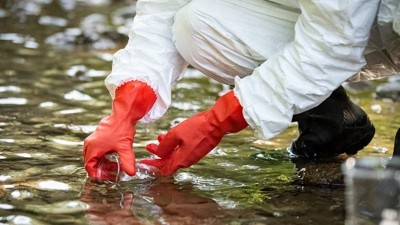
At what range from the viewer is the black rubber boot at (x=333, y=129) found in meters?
2.97

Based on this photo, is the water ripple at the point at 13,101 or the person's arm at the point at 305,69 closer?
the person's arm at the point at 305,69

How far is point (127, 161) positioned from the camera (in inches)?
104

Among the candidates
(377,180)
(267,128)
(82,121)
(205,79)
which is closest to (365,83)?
(205,79)

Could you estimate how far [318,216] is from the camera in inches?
94.7

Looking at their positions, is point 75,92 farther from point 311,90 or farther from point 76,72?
point 311,90

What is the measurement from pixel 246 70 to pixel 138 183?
0.49m

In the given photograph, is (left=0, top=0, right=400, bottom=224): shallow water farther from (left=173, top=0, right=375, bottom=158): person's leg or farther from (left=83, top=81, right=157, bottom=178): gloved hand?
(left=173, top=0, right=375, bottom=158): person's leg

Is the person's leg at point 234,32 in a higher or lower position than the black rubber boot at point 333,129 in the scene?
higher

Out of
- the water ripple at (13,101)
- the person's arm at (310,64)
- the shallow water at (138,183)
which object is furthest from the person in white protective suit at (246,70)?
the water ripple at (13,101)

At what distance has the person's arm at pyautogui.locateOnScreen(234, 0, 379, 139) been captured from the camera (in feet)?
7.96

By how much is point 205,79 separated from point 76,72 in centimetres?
71

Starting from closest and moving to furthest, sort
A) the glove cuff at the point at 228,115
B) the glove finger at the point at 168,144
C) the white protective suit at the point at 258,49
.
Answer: the white protective suit at the point at 258,49 < the glove cuff at the point at 228,115 < the glove finger at the point at 168,144

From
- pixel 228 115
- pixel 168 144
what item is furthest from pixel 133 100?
pixel 228 115

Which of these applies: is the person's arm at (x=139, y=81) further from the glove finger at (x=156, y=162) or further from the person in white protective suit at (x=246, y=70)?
the glove finger at (x=156, y=162)
